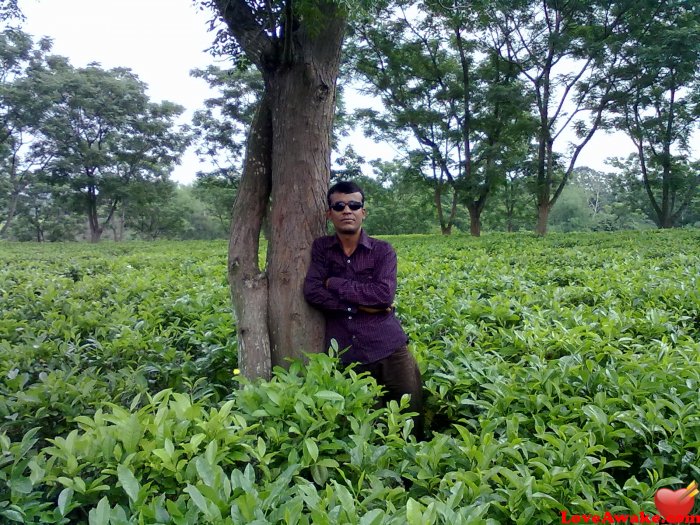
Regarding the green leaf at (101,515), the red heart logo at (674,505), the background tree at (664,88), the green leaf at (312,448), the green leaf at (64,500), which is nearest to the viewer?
the red heart logo at (674,505)

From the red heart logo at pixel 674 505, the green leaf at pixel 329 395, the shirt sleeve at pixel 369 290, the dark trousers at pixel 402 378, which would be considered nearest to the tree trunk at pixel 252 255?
the shirt sleeve at pixel 369 290

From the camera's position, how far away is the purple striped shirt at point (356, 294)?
241 centimetres

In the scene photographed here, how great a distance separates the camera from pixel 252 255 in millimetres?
2586

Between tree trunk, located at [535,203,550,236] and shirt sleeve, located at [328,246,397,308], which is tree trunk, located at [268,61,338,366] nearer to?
shirt sleeve, located at [328,246,397,308]

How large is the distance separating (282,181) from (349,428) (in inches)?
53.5

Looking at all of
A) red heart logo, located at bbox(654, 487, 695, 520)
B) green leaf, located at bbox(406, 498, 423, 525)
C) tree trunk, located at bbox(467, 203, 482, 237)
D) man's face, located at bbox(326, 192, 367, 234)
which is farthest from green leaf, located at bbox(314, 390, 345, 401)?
tree trunk, located at bbox(467, 203, 482, 237)

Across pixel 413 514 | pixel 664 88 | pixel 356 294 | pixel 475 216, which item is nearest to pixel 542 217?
pixel 475 216

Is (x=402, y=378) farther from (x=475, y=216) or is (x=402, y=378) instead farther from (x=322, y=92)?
(x=475, y=216)

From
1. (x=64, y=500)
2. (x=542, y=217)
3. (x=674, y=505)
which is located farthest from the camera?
(x=542, y=217)

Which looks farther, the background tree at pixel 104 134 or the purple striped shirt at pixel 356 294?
the background tree at pixel 104 134

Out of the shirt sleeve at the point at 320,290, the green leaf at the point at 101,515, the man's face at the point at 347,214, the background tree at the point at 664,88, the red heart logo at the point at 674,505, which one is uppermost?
the background tree at the point at 664,88

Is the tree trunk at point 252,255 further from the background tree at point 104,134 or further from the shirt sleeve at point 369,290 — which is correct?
the background tree at point 104,134

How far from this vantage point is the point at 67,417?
2.00 m

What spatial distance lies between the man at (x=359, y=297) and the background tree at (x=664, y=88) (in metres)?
14.2
